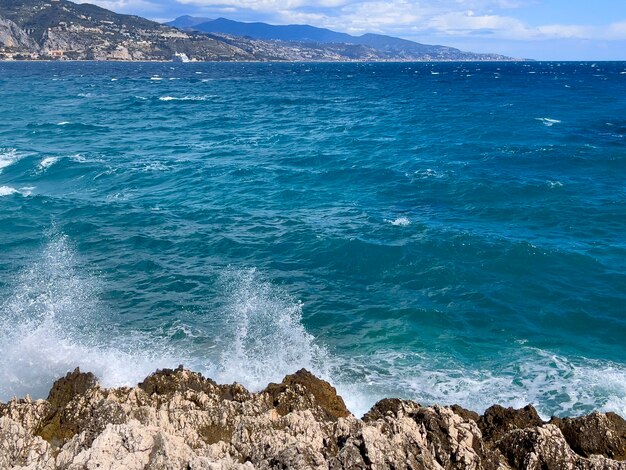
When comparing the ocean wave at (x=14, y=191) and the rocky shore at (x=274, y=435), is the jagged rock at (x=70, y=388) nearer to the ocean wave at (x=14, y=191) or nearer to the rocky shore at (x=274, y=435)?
→ the rocky shore at (x=274, y=435)

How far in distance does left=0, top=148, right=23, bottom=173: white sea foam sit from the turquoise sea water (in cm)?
41

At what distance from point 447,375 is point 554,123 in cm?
7084

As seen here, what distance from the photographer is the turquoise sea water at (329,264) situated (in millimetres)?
23578

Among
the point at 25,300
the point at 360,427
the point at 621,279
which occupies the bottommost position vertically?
the point at 25,300

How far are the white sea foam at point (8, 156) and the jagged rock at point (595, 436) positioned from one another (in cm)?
5544

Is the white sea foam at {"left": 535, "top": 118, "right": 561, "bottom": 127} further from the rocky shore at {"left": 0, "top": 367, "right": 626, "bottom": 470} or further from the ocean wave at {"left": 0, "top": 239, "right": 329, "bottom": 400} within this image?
the rocky shore at {"left": 0, "top": 367, "right": 626, "bottom": 470}

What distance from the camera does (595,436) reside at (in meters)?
14.8

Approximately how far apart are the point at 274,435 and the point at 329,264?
20.7 metres

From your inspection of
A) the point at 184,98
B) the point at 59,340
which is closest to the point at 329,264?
the point at 59,340

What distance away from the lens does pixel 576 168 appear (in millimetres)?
54438

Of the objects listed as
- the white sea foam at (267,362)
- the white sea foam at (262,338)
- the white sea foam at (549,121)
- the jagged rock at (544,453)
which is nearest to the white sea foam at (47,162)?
the white sea foam at (267,362)

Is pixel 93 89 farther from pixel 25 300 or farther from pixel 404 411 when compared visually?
pixel 404 411

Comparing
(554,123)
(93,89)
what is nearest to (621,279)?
(554,123)

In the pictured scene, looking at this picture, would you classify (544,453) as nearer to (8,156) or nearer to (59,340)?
(59,340)
